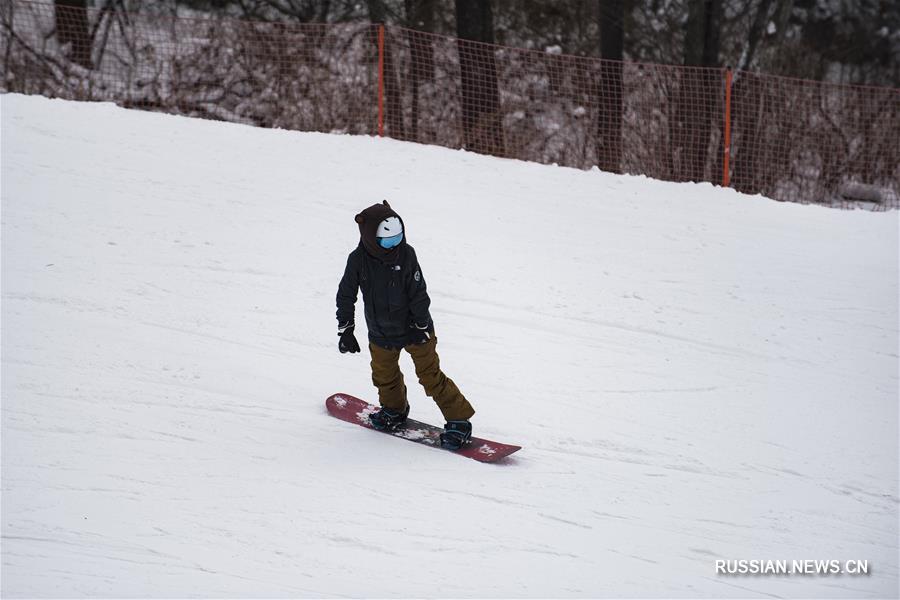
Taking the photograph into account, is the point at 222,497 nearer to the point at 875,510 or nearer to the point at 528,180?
the point at 875,510

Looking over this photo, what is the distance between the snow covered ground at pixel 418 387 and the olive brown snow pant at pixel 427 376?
0.32 metres

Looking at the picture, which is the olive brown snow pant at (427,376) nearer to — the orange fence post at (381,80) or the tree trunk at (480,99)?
the orange fence post at (381,80)

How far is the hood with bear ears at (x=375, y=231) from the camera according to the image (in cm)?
500

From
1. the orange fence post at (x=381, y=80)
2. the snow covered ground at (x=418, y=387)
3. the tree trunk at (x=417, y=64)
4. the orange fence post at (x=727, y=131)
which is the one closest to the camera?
the snow covered ground at (x=418, y=387)

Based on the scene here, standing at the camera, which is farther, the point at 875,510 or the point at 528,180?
the point at 528,180

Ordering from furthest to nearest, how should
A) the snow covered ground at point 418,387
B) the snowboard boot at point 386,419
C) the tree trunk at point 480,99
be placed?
1. the tree trunk at point 480,99
2. the snowboard boot at point 386,419
3. the snow covered ground at point 418,387

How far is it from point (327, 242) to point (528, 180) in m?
3.21

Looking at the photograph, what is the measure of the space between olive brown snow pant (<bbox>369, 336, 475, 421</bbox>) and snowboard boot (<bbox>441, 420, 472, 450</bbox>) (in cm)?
4

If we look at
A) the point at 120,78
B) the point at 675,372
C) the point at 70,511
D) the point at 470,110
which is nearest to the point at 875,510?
the point at 675,372

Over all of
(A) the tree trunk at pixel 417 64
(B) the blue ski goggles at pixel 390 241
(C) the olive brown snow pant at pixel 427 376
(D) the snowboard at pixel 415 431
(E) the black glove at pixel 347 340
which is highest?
(A) the tree trunk at pixel 417 64

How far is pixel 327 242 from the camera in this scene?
336 inches

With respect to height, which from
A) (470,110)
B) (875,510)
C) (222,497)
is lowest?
(875,510)

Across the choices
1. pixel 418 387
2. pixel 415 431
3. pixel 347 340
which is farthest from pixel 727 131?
pixel 347 340

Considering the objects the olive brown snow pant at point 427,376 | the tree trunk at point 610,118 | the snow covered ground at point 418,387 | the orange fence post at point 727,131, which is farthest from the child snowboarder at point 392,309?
the tree trunk at point 610,118
